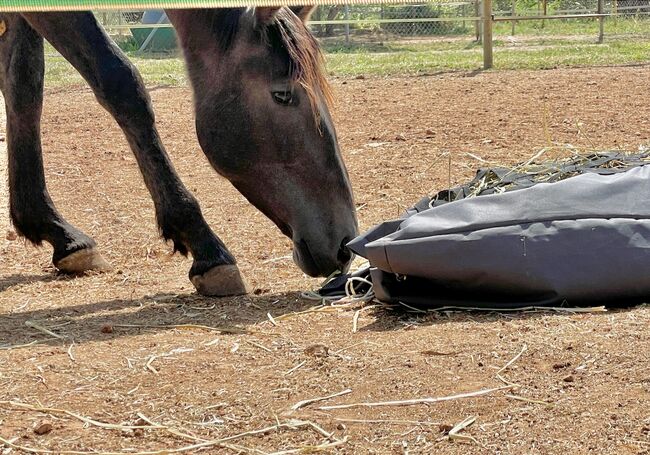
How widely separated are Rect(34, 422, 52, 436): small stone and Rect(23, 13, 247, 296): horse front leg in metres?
1.67

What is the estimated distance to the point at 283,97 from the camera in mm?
3891

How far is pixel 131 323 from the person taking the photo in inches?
143

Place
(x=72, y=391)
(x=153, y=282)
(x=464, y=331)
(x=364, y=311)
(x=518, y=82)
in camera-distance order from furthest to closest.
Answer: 1. (x=518, y=82)
2. (x=153, y=282)
3. (x=364, y=311)
4. (x=464, y=331)
5. (x=72, y=391)

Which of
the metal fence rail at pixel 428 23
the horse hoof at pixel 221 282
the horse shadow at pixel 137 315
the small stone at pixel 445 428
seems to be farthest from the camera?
the metal fence rail at pixel 428 23

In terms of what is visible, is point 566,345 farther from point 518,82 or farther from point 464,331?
point 518,82

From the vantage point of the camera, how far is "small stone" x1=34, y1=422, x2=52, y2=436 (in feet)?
7.78

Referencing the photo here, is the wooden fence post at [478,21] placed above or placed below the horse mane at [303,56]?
below

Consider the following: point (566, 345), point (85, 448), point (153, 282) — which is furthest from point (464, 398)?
point (153, 282)

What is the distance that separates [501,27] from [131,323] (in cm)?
2207

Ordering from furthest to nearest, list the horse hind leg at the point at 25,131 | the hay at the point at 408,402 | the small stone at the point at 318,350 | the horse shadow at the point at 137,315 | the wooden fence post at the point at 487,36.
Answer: the wooden fence post at the point at 487,36 < the horse hind leg at the point at 25,131 < the horse shadow at the point at 137,315 < the small stone at the point at 318,350 < the hay at the point at 408,402

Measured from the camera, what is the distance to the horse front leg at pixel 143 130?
4.06m

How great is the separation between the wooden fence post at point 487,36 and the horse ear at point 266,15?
9.65 metres

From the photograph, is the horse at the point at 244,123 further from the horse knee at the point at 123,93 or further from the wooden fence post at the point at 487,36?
the wooden fence post at the point at 487,36

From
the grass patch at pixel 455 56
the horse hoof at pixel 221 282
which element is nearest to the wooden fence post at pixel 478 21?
the grass patch at pixel 455 56
